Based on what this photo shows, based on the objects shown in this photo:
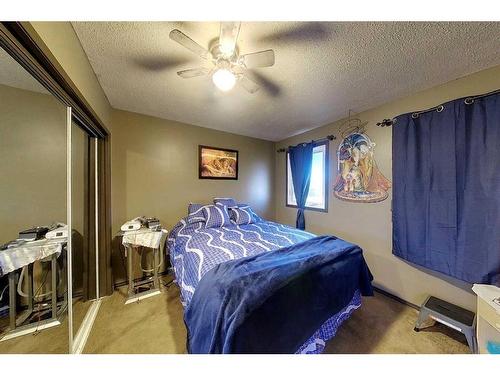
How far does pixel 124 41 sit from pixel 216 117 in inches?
56.7

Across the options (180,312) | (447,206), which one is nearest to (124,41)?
(180,312)

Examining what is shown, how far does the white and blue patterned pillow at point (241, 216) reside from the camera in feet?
9.08

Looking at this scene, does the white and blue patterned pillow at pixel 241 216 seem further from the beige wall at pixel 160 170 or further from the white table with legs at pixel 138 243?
the white table with legs at pixel 138 243

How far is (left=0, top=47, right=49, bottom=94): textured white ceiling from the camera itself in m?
0.82

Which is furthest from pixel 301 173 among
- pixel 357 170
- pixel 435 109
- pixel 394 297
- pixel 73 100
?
pixel 73 100

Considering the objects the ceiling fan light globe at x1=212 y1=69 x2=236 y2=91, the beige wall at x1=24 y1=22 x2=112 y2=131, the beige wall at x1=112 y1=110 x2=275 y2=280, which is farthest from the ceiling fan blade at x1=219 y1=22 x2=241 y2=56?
the beige wall at x1=112 y1=110 x2=275 y2=280

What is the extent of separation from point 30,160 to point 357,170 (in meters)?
3.09

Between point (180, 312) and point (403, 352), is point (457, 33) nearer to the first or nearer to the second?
point (403, 352)

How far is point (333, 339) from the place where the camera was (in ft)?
4.99

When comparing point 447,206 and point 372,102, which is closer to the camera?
point 447,206

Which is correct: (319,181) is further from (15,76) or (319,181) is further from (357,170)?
(15,76)

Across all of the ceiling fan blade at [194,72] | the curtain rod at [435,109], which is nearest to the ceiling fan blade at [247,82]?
the ceiling fan blade at [194,72]

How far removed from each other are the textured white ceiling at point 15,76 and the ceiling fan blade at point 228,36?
0.96 meters

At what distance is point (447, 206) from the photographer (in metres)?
1.65
